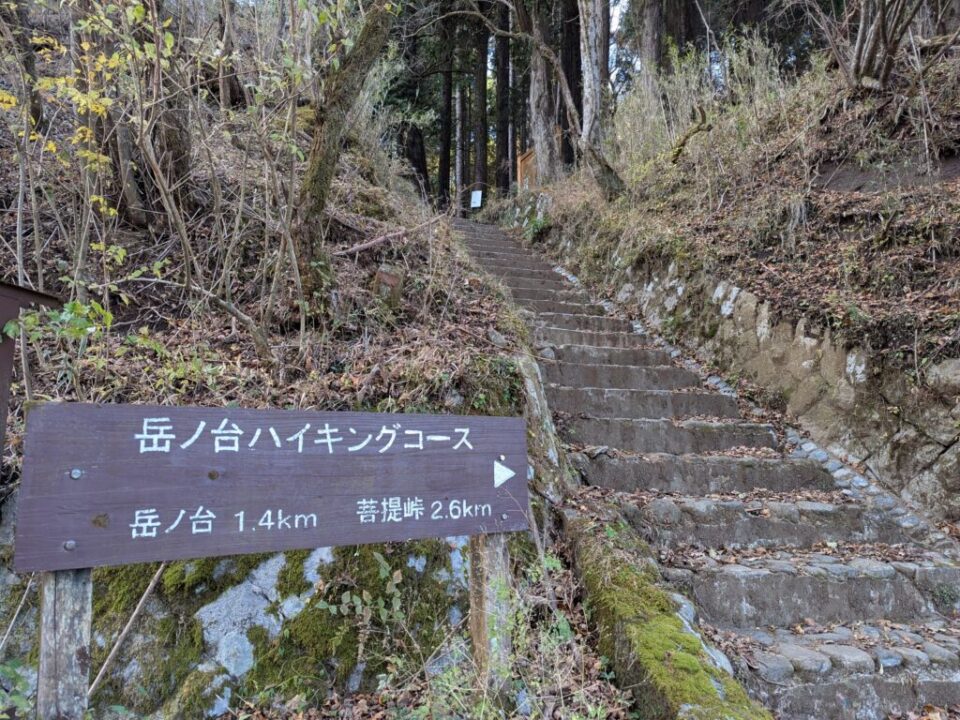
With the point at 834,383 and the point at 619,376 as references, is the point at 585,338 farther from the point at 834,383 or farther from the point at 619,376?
the point at 834,383

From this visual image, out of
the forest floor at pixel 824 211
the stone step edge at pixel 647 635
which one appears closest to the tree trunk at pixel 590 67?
the forest floor at pixel 824 211

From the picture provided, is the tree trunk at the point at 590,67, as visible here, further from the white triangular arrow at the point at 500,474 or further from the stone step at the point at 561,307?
the white triangular arrow at the point at 500,474

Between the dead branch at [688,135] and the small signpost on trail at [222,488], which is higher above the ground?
the dead branch at [688,135]

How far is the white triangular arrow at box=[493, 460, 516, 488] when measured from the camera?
228 cm

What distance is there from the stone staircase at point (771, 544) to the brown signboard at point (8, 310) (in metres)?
3.23

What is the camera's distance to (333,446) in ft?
6.70

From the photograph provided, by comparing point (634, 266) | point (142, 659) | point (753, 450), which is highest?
point (634, 266)

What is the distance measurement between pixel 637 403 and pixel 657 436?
499 mm

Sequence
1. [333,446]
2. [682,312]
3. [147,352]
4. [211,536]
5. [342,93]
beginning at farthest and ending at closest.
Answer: [682,312], [342,93], [147,352], [333,446], [211,536]

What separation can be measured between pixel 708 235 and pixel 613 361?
224cm

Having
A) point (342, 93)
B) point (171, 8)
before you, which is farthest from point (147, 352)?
point (171, 8)

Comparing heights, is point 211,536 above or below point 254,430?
below

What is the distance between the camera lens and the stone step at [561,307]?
7219 millimetres

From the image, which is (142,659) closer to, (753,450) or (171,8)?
(753,450)
